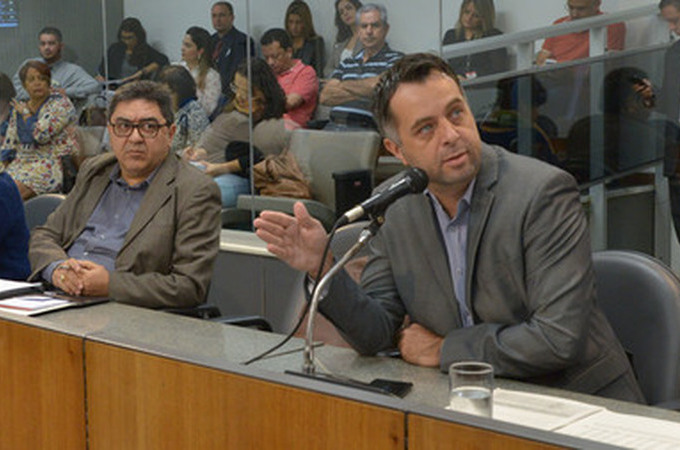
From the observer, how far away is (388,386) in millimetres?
1940

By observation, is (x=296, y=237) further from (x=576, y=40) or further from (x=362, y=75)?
(x=362, y=75)

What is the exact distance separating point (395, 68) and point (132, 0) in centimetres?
410

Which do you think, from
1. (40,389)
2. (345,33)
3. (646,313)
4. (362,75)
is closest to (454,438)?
(646,313)

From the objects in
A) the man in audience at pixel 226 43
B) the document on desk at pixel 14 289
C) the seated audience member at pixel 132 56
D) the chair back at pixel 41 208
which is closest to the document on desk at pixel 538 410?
the document on desk at pixel 14 289

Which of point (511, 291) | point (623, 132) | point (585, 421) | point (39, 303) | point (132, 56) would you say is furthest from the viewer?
point (132, 56)

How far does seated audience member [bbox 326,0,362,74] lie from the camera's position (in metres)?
4.84

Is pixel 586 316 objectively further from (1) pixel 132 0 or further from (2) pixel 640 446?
(1) pixel 132 0

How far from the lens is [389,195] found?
2020 millimetres

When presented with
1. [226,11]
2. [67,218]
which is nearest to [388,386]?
[67,218]

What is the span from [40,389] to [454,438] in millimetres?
1157

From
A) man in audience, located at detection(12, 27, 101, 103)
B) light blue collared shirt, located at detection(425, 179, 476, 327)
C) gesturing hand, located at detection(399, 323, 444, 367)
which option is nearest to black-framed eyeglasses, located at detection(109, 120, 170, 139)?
light blue collared shirt, located at detection(425, 179, 476, 327)

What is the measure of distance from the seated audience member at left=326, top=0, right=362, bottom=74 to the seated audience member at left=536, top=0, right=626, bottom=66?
3.16 feet

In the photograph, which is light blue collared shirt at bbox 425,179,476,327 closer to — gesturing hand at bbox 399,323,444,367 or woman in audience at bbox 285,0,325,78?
Result: gesturing hand at bbox 399,323,444,367

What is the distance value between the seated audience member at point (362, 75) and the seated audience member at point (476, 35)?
0.30 m
